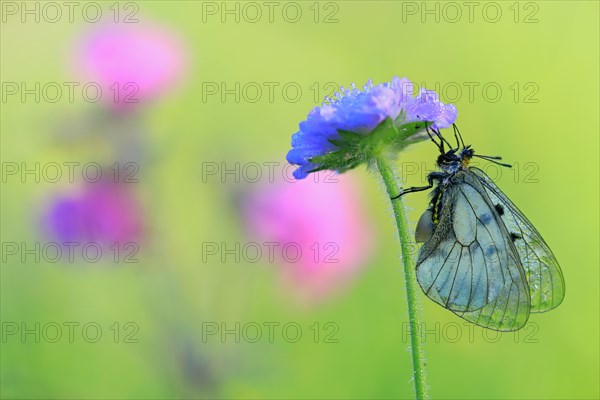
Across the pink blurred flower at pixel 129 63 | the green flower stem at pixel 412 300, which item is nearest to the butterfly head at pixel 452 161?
the green flower stem at pixel 412 300

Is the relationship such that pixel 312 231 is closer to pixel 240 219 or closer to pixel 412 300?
pixel 240 219

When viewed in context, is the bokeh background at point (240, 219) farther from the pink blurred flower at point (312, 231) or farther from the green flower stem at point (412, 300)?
the green flower stem at point (412, 300)

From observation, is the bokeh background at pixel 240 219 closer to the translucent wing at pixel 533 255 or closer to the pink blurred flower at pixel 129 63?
the pink blurred flower at pixel 129 63

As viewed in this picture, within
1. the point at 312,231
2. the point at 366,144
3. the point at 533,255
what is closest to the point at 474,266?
the point at 533,255

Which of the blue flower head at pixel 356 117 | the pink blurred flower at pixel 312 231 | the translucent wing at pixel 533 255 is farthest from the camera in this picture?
the pink blurred flower at pixel 312 231

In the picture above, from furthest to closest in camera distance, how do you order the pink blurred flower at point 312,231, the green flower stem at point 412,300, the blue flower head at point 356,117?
the pink blurred flower at point 312,231
the blue flower head at point 356,117
the green flower stem at point 412,300

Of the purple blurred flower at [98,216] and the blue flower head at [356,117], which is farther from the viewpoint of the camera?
the purple blurred flower at [98,216]

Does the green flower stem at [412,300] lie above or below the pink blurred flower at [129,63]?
below

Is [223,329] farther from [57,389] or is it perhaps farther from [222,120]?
[222,120]

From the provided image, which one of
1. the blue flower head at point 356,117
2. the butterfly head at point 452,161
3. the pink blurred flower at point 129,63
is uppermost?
the pink blurred flower at point 129,63
